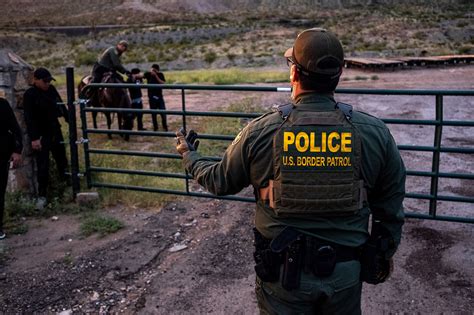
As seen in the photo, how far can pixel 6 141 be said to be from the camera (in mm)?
5738

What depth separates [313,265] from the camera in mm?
2412

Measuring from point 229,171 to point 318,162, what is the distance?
49 centimetres

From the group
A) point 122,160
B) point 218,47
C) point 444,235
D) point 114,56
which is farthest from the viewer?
point 218,47

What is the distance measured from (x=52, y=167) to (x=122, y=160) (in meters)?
1.37

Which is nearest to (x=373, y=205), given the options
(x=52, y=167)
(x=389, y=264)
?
(x=389, y=264)

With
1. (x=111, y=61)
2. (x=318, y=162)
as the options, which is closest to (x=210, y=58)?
(x=111, y=61)

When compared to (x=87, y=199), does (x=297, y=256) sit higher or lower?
higher

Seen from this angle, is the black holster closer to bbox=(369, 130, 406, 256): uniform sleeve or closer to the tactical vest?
the tactical vest

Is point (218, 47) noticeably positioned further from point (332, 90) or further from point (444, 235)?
point (332, 90)

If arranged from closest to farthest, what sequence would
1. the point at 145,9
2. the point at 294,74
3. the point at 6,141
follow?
the point at 294,74 → the point at 6,141 → the point at 145,9

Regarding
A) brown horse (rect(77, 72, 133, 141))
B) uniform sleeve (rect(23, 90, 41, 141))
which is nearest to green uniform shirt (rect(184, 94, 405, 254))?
uniform sleeve (rect(23, 90, 41, 141))

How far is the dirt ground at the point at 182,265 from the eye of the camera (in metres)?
4.36

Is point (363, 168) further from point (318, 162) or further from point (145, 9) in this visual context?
point (145, 9)

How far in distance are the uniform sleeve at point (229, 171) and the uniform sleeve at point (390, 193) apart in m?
0.67
